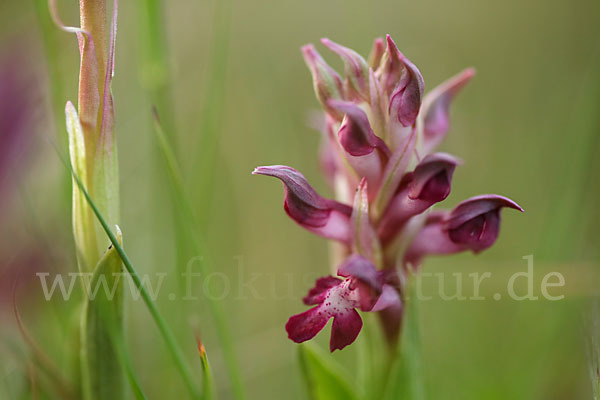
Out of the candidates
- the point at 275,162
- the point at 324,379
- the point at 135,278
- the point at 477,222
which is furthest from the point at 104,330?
the point at 275,162

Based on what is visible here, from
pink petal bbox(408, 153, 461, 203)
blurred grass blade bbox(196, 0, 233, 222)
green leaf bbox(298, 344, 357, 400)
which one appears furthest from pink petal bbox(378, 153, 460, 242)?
blurred grass blade bbox(196, 0, 233, 222)

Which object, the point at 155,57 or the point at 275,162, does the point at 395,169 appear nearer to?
the point at 155,57

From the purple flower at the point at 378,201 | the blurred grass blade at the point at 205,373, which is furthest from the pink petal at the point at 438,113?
the blurred grass blade at the point at 205,373

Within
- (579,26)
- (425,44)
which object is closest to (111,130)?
(425,44)

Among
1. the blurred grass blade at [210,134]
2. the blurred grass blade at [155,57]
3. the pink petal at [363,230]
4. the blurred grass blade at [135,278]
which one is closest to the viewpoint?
the blurred grass blade at [135,278]

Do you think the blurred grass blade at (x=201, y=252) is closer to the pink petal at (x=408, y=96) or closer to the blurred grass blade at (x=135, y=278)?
the blurred grass blade at (x=135, y=278)

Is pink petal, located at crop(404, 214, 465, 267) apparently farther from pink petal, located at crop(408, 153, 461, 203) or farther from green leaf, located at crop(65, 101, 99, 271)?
green leaf, located at crop(65, 101, 99, 271)

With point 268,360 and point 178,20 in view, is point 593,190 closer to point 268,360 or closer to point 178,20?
point 268,360
